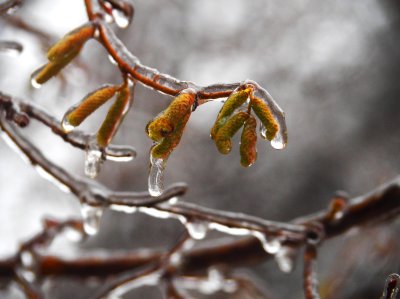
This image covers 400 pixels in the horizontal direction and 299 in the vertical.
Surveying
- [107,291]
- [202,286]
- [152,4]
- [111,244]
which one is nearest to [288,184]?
[111,244]

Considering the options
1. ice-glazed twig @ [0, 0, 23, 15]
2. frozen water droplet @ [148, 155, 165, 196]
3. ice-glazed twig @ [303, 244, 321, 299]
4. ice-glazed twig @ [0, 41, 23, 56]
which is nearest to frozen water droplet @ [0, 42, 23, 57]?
ice-glazed twig @ [0, 41, 23, 56]

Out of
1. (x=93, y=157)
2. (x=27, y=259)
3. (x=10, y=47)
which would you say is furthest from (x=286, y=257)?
(x=27, y=259)

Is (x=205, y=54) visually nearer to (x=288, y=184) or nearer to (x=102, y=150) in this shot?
(x=288, y=184)

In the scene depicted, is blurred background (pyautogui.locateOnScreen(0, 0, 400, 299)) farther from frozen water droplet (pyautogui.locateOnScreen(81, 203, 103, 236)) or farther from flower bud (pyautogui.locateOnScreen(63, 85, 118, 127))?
flower bud (pyautogui.locateOnScreen(63, 85, 118, 127))

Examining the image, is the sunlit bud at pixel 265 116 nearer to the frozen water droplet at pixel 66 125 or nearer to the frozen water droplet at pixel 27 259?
A: the frozen water droplet at pixel 66 125

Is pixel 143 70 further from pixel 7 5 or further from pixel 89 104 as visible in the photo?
pixel 7 5
